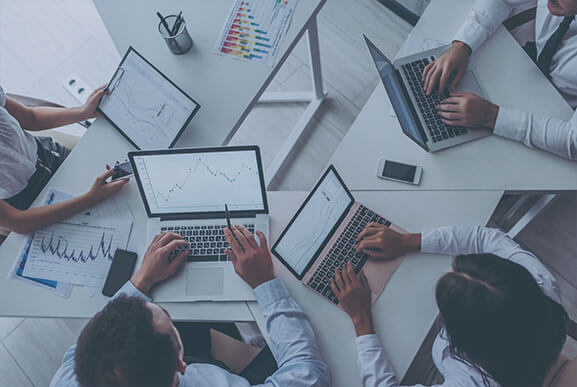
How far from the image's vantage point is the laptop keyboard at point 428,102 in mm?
Result: 1293

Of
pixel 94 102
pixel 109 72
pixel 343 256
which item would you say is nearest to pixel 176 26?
pixel 94 102

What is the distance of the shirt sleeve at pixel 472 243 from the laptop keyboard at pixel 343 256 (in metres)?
0.14

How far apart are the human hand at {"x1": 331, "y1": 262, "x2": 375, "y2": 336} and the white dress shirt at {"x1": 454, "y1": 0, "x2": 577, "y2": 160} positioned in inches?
26.5

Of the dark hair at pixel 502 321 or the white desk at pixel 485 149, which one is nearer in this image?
the dark hair at pixel 502 321

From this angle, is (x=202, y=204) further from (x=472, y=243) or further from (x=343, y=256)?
(x=472, y=243)

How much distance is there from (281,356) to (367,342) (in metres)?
0.25

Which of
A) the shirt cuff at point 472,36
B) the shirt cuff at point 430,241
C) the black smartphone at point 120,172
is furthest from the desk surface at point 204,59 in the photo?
the shirt cuff at point 430,241

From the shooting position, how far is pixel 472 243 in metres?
1.17

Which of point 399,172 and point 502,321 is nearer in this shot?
point 502,321

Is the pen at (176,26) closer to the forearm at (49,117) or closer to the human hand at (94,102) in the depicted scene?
the human hand at (94,102)

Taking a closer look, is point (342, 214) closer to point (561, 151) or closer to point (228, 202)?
point (228, 202)

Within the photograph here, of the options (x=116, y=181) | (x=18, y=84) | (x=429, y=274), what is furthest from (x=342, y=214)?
(x=18, y=84)

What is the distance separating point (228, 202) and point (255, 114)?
1193 millimetres

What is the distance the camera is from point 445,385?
3.38ft
